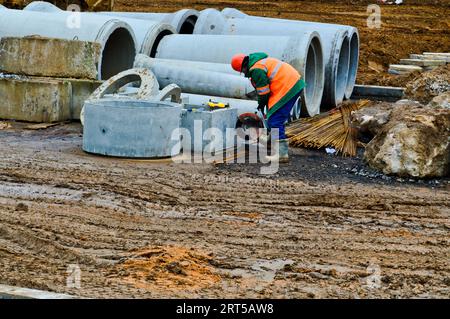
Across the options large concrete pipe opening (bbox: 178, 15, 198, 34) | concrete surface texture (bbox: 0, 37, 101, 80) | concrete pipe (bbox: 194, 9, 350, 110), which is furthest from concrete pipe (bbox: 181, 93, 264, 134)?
large concrete pipe opening (bbox: 178, 15, 198, 34)

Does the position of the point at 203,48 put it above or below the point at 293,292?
above

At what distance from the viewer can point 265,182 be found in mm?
9188

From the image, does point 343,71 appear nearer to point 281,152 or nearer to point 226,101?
point 226,101

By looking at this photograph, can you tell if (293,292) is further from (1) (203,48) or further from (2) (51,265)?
(1) (203,48)

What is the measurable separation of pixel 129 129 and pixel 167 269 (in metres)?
4.57

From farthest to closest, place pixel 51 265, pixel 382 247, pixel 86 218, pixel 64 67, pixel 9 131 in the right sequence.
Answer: pixel 64 67 → pixel 9 131 → pixel 86 218 → pixel 382 247 → pixel 51 265

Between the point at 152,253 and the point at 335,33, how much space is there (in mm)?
10617

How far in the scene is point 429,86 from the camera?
13.0 m

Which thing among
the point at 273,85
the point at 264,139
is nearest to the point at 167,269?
the point at 273,85

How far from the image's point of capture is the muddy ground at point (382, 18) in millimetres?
22312

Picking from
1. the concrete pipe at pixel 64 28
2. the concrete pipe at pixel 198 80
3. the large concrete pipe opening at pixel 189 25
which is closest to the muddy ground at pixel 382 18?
the large concrete pipe opening at pixel 189 25

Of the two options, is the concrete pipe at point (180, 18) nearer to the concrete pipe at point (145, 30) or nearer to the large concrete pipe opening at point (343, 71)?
the concrete pipe at point (145, 30)

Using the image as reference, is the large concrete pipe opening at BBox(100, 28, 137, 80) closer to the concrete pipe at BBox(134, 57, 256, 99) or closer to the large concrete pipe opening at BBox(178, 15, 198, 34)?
the large concrete pipe opening at BBox(178, 15, 198, 34)
